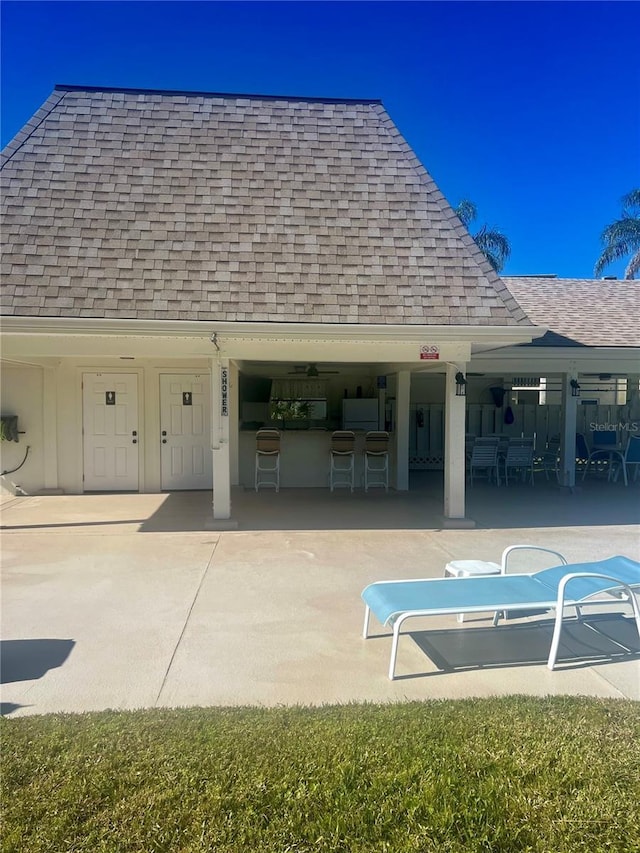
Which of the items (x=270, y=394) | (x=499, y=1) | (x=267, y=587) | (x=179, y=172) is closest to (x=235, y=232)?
(x=179, y=172)

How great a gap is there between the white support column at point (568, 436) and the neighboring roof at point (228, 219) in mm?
4172

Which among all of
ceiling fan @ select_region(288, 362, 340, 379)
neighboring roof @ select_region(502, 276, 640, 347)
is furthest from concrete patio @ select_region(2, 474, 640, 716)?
→ ceiling fan @ select_region(288, 362, 340, 379)

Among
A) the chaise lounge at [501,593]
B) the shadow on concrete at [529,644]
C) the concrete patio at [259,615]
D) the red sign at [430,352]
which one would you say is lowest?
the shadow on concrete at [529,644]

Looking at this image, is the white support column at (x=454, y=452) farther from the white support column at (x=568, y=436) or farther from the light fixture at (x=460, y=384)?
the white support column at (x=568, y=436)

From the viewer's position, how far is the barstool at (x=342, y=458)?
11.7 meters

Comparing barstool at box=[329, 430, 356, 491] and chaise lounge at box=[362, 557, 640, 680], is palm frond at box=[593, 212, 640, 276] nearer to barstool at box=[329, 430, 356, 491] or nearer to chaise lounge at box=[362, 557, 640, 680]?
barstool at box=[329, 430, 356, 491]

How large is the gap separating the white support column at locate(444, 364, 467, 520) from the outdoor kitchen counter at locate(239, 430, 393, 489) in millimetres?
3475

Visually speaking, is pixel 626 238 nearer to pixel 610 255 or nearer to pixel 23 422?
pixel 610 255

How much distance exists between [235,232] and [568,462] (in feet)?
26.0

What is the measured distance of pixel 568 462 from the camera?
1197cm

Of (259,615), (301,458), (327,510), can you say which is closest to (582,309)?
(301,458)

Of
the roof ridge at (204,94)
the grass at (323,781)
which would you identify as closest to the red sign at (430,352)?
the roof ridge at (204,94)

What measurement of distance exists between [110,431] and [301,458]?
382cm

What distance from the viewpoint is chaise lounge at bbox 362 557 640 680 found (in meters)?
4.23
